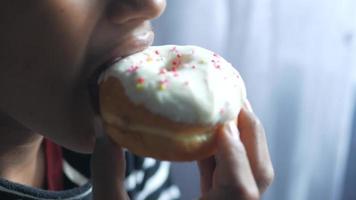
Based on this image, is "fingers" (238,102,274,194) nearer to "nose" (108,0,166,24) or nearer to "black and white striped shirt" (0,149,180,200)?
"nose" (108,0,166,24)

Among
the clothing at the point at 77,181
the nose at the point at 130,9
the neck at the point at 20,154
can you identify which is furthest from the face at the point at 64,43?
the clothing at the point at 77,181

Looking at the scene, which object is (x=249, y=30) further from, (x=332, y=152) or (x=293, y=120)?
(x=332, y=152)

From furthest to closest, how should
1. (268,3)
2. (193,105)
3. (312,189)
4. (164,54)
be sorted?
(312,189) → (268,3) → (164,54) → (193,105)

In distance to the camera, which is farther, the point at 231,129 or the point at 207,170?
the point at 207,170

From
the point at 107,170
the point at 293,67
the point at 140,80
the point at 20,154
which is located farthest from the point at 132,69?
the point at 293,67

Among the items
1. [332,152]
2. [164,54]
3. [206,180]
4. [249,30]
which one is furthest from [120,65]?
[332,152]

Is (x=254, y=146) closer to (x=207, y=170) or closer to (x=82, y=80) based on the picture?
(x=207, y=170)

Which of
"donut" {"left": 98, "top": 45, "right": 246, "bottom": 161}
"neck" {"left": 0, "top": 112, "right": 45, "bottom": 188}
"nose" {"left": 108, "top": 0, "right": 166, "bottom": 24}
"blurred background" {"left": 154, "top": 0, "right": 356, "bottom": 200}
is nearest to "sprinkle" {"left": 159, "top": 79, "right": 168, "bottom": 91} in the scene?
"donut" {"left": 98, "top": 45, "right": 246, "bottom": 161}
